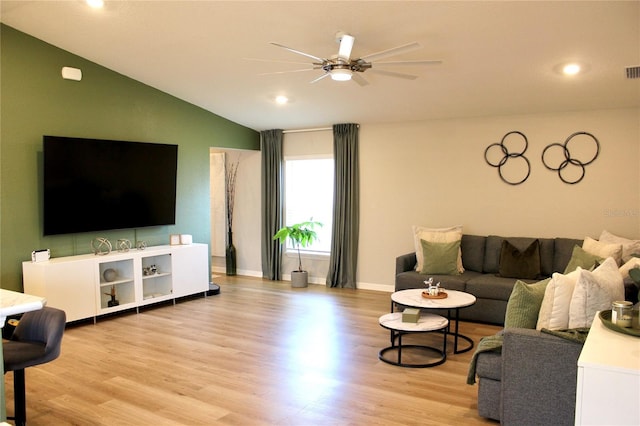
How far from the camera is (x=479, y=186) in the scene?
21.3 ft

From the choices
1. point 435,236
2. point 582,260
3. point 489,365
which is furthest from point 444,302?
point 435,236

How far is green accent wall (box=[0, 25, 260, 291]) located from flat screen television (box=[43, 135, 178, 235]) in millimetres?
154

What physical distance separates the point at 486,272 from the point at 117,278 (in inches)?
179

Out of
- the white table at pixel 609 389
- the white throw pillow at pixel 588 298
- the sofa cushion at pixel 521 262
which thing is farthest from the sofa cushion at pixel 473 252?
the white table at pixel 609 389

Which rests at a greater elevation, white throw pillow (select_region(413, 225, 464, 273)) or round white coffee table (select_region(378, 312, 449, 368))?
white throw pillow (select_region(413, 225, 464, 273))

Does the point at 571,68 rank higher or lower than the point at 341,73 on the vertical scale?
higher

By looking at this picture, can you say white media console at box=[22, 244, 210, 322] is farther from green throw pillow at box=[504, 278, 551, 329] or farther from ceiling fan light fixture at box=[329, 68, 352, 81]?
green throw pillow at box=[504, 278, 551, 329]

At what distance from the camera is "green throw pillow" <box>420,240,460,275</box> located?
5953 mm

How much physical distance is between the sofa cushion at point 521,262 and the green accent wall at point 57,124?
432 cm

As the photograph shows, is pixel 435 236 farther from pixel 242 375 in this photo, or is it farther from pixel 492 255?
pixel 242 375

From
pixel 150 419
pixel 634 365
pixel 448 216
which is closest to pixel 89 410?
pixel 150 419

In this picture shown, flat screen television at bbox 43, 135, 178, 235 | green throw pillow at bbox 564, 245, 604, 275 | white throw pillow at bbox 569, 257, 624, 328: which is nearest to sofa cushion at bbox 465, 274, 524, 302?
green throw pillow at bbox 564, 245, 604, 275

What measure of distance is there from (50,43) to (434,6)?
163 inches

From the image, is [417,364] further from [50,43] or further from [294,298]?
[50,43]
